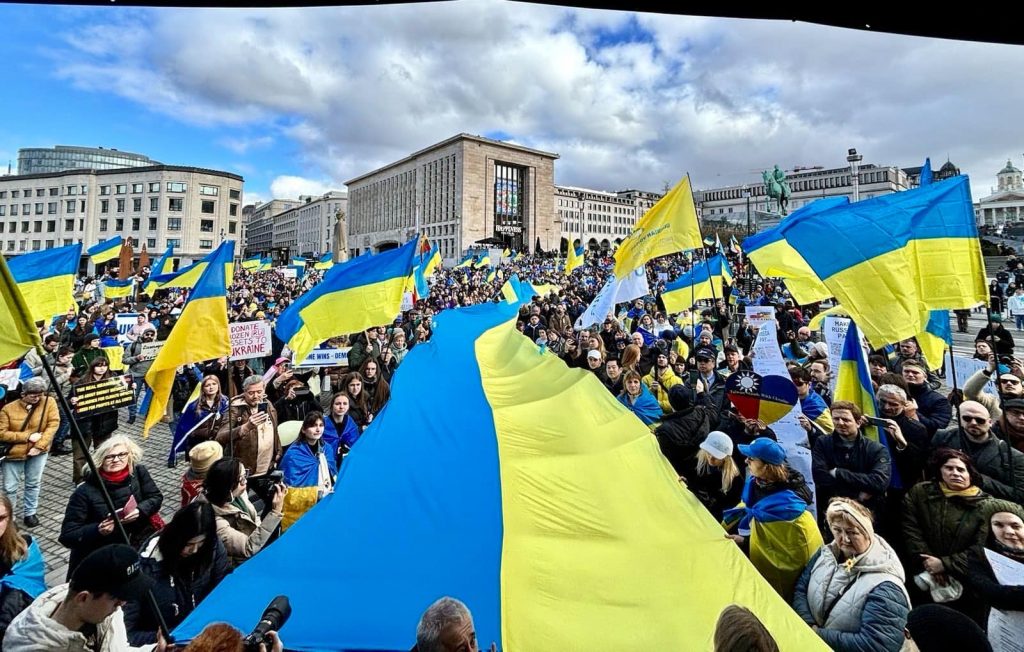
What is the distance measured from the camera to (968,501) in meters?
3.11

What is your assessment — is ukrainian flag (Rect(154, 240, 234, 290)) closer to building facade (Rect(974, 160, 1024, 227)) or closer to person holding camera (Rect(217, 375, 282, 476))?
person holding camera (Rect(217, 375, 282, 476))

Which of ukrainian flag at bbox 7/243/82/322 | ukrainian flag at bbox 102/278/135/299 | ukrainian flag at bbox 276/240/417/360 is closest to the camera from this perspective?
ukrainian flag at bbox 276/240/417/360

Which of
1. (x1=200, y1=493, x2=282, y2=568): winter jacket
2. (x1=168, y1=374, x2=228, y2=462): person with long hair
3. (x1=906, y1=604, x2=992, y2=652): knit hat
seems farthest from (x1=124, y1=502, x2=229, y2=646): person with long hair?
(x1=906, y1=604, x2=992, y2=652): knit hat

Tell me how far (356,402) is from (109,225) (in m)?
95.9

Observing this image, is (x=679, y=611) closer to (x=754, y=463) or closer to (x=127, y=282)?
(x=754, y=463)

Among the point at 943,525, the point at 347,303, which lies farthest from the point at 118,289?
the point at 943,525

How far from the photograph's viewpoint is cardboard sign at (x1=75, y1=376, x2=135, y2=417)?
558 cm

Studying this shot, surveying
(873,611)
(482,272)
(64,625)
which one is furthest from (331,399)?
(482,272)

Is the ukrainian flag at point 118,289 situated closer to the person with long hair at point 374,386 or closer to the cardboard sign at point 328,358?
the cardboard sign at point 328,358

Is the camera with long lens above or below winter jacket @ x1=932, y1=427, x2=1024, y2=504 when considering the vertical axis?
below

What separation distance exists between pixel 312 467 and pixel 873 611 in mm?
4119

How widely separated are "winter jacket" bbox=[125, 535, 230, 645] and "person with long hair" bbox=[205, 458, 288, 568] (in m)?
0.18

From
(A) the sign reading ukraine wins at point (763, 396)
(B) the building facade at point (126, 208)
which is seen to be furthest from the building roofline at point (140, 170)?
(A) the sign reading ukraine wins at point (763, 396)

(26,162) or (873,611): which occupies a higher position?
(26,162)
